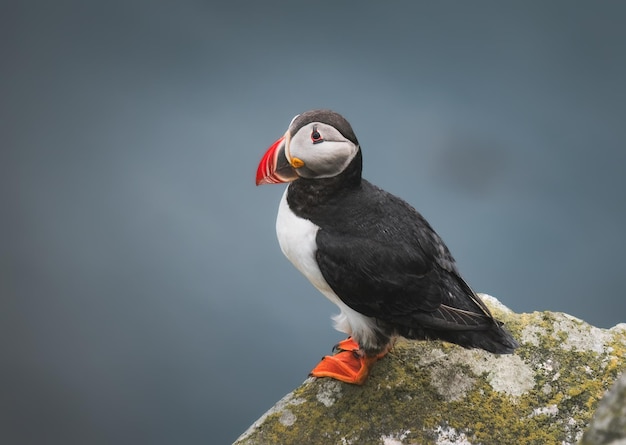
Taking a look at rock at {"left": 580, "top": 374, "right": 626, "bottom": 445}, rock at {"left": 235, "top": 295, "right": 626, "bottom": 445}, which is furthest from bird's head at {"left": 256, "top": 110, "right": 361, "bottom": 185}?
rock at {"left": 580, "top": 374, "right": 626, "bottom": 445}

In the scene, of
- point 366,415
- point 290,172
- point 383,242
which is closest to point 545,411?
point 366,415

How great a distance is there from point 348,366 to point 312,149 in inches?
44.8

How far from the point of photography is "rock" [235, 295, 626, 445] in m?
3.28

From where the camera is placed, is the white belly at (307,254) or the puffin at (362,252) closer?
the puffin at (362,252)

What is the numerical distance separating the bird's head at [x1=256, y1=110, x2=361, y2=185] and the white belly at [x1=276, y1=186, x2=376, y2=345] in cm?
24

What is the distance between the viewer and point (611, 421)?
1.44 meters

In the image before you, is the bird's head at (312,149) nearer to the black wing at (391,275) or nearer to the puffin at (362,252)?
the puffin at (362,252)

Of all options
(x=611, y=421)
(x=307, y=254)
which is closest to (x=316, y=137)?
(x=307, y=254)

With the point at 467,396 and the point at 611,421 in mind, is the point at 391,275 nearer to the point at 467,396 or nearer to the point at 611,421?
the point at 467,396

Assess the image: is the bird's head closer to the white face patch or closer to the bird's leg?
the white face patch

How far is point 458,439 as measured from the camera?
127 inches

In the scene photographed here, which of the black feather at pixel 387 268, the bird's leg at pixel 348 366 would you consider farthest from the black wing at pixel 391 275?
the bird's leg at pixel 348 366

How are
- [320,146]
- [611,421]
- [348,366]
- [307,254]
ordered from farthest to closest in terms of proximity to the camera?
[348,366] → [307,254] → [320,146] → [611,421]

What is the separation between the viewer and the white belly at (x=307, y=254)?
11.5 feet
